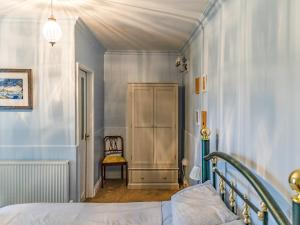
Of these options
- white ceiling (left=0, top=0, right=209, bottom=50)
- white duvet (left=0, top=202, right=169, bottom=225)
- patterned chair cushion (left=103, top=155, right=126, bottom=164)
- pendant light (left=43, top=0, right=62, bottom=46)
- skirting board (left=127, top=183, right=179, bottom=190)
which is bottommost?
skirting board (left=127, top=183, right=179, bottom=190)

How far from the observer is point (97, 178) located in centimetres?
483

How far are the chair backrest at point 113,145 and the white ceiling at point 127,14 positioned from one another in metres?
2.02

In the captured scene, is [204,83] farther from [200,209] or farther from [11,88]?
Answer: [11,88]

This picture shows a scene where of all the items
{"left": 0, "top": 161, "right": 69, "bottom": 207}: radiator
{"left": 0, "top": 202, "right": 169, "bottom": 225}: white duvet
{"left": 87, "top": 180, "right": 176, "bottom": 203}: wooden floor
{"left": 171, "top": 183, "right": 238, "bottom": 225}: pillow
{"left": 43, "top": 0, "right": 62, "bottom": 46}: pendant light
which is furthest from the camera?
{"left": 87, "top": 180, "right": 176, "bottom": 203}: wooden floor

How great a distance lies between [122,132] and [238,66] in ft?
12.5

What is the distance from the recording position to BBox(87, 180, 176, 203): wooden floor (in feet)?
14.3

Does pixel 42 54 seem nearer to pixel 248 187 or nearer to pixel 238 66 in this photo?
pixel 238 66

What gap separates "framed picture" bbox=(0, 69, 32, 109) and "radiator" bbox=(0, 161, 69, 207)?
2.33 feet

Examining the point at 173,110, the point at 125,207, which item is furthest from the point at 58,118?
the point at 173,110

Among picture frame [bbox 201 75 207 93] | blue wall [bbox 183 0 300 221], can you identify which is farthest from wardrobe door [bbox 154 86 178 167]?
blue wall [bbox 183 0 300 221]

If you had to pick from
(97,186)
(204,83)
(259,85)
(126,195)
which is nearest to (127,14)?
(204,83)

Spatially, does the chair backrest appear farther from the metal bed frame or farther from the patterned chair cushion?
the metal bed frame

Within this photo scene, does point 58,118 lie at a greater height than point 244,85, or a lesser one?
lesser

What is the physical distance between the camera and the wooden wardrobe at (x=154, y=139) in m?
4.83
